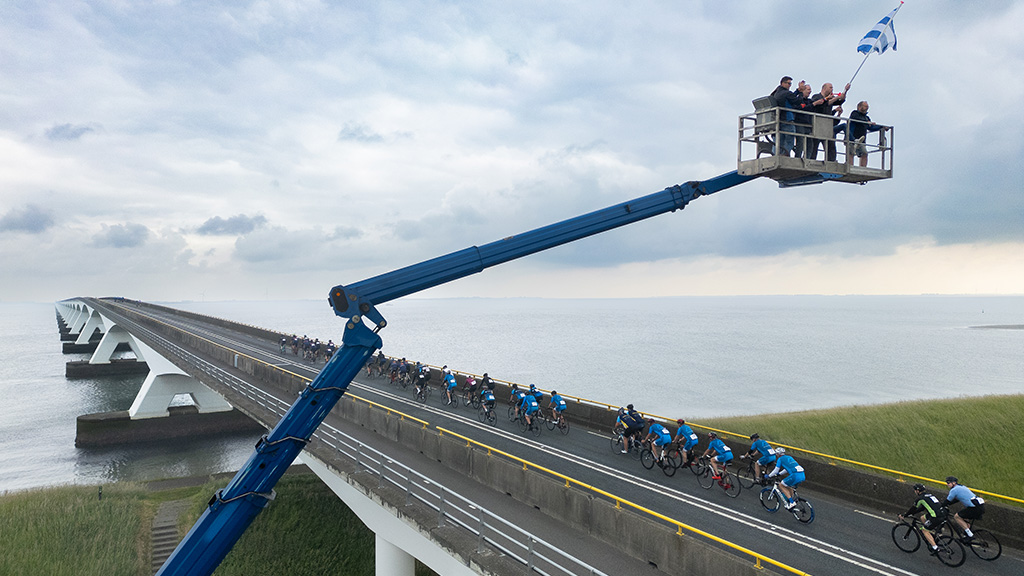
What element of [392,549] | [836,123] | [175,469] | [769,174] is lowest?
[175,469]

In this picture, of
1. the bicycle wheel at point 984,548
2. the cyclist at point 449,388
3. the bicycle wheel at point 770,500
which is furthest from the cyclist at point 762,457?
the cyclist at point 449,388

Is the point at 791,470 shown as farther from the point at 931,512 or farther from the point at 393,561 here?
the point at 393,561

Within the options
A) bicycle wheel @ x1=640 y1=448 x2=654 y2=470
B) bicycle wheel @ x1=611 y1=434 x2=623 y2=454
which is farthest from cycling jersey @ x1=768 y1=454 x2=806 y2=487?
bicycle wheel @ x1=611 y1=434 x2=623 y2=454

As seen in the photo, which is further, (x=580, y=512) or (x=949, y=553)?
(x=580, y=512)

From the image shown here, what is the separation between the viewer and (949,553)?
12.4 metres

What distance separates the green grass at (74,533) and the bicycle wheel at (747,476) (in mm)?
23074

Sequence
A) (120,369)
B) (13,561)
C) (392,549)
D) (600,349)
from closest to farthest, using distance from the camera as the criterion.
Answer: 1. (392,549)
2. (13,561)
3. (120,369)
4. (600,349)

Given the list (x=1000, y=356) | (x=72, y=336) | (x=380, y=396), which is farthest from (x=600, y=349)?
(x=72, y=336)

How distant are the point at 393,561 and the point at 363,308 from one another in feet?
26.4

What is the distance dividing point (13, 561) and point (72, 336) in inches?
5727

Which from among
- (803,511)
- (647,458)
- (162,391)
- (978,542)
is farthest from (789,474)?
(162,391)

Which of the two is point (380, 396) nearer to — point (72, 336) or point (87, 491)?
point (87, 491)

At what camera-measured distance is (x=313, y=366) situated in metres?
44.2

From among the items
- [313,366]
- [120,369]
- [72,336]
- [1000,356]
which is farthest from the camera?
[72,336]
